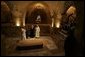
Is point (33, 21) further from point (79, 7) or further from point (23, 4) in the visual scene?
point (79, 7)

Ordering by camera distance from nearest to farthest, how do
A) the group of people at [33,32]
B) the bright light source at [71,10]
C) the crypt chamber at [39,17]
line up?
the bright light source at [71,10] < the crypt chamber at [39,17] < the group of people at [33,32]

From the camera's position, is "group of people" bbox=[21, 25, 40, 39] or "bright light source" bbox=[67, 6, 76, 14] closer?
"bright light source" bbox=[67, 6, 76, 14]

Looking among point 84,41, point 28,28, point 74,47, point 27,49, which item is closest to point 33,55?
point 27,49

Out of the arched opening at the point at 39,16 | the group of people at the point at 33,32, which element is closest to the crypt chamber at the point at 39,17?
the arched opening at the point at 39,16

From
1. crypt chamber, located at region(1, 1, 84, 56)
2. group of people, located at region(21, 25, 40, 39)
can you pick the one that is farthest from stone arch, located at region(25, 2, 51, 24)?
group of people, located at region(21, 25, 40, 39)

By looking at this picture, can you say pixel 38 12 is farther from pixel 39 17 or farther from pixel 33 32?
pixel 33 32

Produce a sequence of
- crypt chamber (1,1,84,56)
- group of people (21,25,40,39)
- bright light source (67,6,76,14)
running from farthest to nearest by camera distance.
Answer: group of people (21,25,40,39)
crypt chamber (1,1,84,56)
bright light source (67,6,76,14)

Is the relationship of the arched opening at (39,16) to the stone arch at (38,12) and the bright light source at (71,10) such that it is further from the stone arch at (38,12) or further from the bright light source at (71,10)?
the bright light source at (71,10)

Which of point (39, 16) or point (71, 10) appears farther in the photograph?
point (39, 16)

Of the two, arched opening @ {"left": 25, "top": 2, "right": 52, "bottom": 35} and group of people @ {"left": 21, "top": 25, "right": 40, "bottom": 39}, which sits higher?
arched opening @ {"left": 25, "top": 2, "right": 52, "bottom": 35}

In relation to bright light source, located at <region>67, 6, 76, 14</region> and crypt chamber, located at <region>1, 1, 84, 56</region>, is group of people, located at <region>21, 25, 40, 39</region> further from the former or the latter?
bright light source, located at <region>67, 6, 76, 14</region>

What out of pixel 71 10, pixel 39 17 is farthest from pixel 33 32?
pixel 71 10

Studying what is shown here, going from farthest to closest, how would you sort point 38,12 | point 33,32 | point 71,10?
1. point 38,12
2. point 33,32
3. point 71,10

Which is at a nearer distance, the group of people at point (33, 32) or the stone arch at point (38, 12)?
the group of people at point (33, 32)
